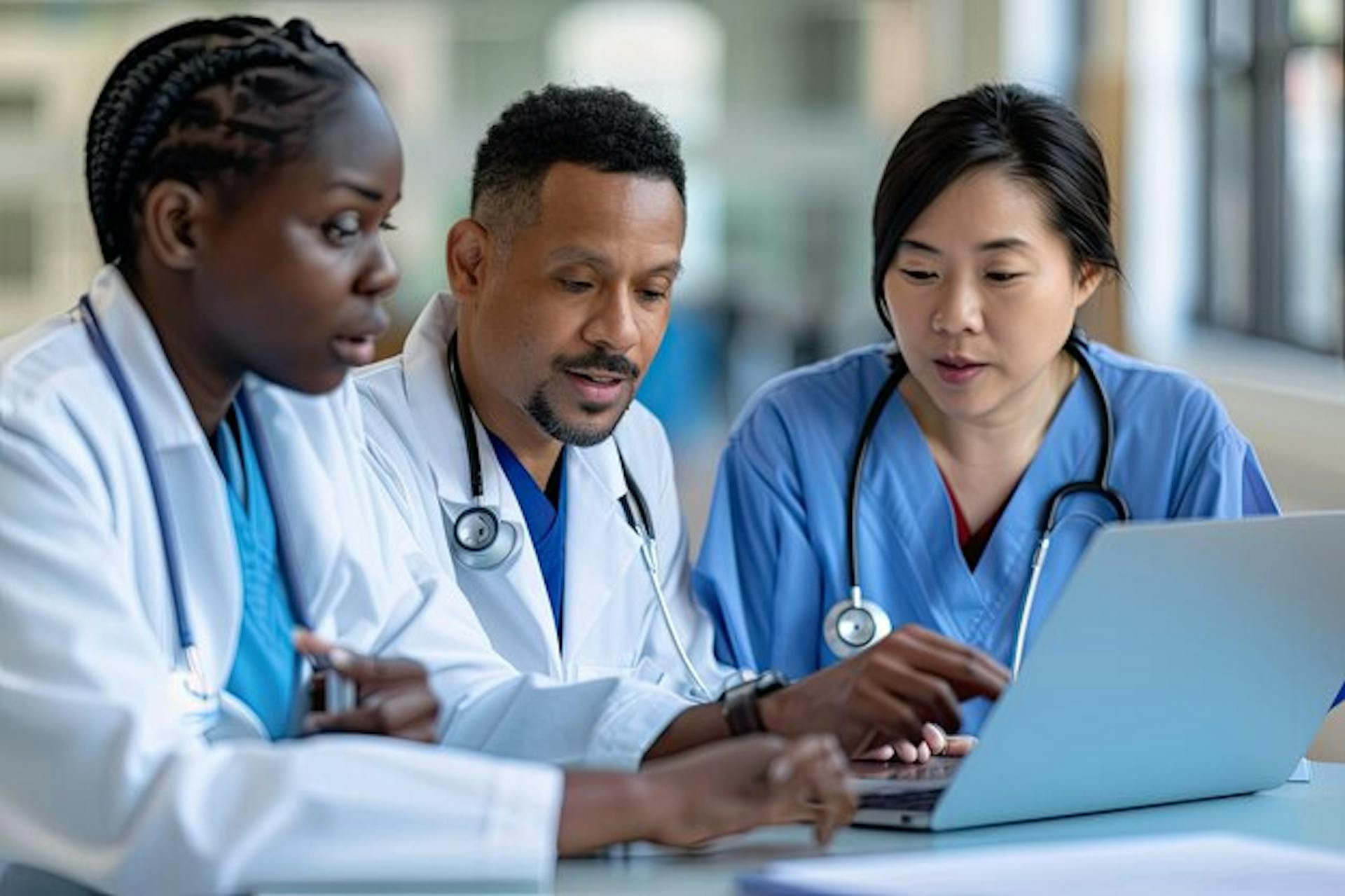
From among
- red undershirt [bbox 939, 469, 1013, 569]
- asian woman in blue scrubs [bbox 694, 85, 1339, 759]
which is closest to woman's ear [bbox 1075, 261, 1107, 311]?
asian woman in blue scrubs [bbox 694, 85, 1339, 759]

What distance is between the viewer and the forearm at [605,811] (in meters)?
1.08

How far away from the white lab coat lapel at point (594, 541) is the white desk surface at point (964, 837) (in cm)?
54

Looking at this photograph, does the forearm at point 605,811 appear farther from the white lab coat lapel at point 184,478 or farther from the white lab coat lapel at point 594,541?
the white lab coat lapel at point 594,541

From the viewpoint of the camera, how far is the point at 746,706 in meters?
1.39

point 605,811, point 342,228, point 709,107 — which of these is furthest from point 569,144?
point 709,107

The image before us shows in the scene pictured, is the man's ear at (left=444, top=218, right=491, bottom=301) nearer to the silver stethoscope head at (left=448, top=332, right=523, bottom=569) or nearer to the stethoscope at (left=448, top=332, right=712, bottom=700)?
the stethoscope at (left=448, top=332, right=712, bottom=700)

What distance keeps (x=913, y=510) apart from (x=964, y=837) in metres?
0.72

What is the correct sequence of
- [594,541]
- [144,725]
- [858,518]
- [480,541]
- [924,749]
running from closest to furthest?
[144,725]
[924,749]
[480,541]
[594,541]
[858,518]

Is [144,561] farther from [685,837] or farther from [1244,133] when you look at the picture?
[1244,133]

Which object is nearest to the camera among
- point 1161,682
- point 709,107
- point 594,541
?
point 1161,682

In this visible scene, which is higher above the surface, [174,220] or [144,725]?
[174,220]

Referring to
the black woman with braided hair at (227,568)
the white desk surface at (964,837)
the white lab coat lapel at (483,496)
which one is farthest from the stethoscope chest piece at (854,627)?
the black woman with braided hair at (227,568)

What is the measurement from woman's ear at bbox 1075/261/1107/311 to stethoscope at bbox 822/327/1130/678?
0.04m

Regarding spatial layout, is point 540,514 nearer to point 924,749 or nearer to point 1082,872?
point 924,749
